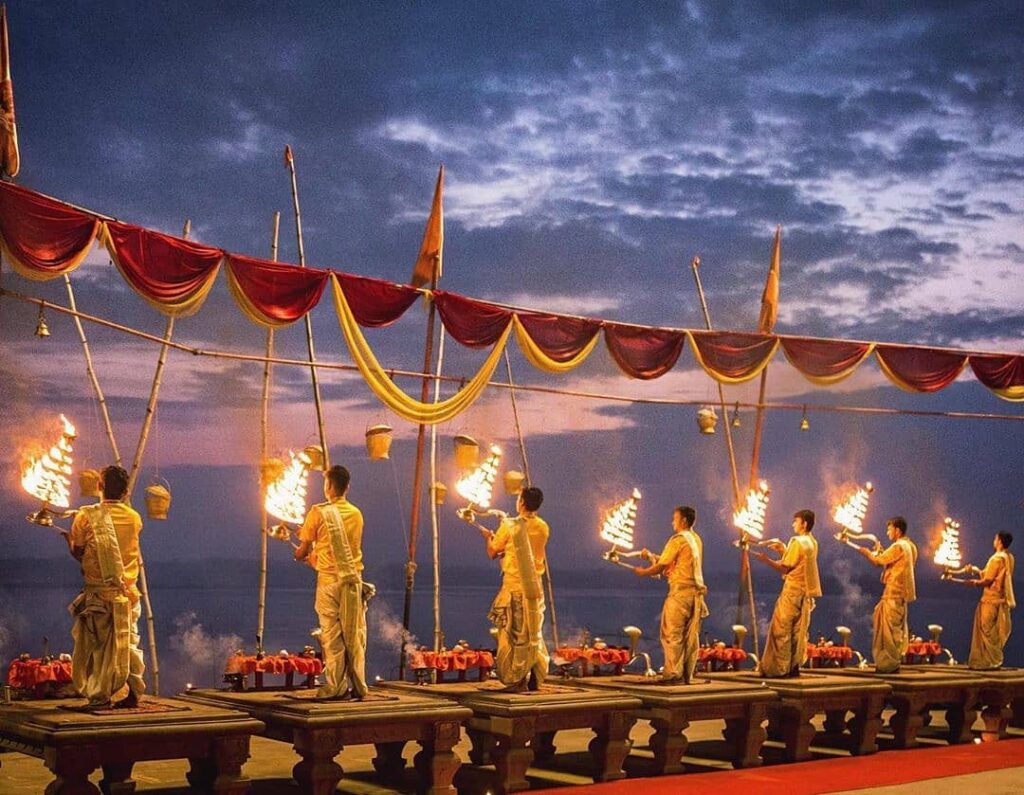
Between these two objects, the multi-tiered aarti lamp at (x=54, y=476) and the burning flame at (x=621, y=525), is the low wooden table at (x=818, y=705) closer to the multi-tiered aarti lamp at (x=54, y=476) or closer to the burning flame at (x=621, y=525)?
the burning flame at (x=621, y=525)

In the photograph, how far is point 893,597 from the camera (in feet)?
42.9

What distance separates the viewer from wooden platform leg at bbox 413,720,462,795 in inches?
336

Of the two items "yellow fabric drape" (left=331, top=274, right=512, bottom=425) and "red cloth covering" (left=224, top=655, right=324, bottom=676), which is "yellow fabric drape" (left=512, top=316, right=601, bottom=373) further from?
"red cloth covering" (left=224, top=655, right=324, bottom=676)

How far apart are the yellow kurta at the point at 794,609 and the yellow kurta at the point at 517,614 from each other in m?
2.85

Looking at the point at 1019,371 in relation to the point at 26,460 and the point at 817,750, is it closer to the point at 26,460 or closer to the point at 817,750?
the point at 817,750

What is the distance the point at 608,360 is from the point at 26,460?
16.7 feet

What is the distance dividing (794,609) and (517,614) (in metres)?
3.30

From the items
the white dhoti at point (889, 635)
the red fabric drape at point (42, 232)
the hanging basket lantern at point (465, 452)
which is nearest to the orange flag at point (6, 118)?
the red fabric drape at point (42, 232)

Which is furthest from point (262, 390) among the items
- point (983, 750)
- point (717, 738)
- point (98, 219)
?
point (983, 750)

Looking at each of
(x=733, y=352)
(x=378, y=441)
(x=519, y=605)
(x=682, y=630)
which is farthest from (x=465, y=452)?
(x=733, y=352)

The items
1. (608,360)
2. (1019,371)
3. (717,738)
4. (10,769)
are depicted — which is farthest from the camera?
(1019,371)

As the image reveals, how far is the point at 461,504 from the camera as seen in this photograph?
10.3 meters

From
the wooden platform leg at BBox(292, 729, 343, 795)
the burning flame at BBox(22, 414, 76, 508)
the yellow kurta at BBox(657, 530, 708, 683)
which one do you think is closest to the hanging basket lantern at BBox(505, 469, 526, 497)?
the yellow kurta at BBox(657, 530, 708, 683)

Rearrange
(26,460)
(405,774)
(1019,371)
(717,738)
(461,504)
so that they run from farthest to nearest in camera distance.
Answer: (1019,371) → (717,738) → (461,504) → (405,774) → (26,460)
